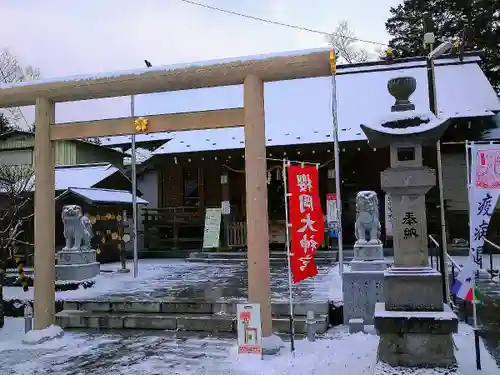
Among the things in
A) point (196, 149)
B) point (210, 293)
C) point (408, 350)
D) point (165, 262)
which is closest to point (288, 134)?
point (196, 149)

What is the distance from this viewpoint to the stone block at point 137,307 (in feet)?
31.4

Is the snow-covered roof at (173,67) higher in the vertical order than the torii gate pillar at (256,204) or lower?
higher

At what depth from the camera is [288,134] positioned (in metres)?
18.6

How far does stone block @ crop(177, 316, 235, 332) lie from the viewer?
8.52 m

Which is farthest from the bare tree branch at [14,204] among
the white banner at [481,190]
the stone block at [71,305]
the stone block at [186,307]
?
the white banner at [481,190]

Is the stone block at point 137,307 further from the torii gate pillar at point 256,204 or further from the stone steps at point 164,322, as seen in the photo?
the torii gate pillar at point 256,204

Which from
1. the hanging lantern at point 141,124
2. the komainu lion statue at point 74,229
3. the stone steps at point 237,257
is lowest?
the stone steps at point 237,257

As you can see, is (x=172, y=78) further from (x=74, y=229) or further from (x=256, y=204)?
(x=74, y=229)

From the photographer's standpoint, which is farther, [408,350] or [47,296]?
[47,296]

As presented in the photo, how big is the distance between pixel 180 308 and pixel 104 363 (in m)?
2.68

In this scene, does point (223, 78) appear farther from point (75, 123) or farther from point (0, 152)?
point (0, 152)

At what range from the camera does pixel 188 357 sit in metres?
7.04

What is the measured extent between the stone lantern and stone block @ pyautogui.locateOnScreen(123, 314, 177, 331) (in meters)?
4.41

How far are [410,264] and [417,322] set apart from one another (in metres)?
0.76
